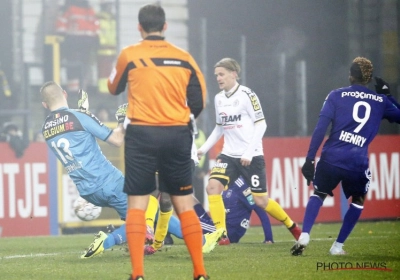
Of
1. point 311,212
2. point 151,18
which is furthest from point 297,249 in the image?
point 151,18

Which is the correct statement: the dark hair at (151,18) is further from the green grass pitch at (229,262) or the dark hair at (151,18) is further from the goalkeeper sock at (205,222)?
the goalkeeper sock at (205,222)

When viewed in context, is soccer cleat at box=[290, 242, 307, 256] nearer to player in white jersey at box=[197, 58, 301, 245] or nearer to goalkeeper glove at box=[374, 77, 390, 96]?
player in white jersey at box=[197, 58, 301, 245]

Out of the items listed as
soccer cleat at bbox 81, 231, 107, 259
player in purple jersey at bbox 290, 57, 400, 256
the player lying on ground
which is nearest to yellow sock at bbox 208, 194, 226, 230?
the player lying on ground

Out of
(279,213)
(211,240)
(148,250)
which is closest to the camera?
(211,240)

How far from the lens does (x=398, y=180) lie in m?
17.0

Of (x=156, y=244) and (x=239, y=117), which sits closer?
(x=156, y=244)

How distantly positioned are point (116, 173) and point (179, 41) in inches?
385

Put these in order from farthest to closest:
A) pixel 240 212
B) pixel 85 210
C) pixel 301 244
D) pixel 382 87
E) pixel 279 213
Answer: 1. pixel 240 212
2. pixel 279 213
3. pixel 85 210
4. pixel 382 87
5. pixel 301 244

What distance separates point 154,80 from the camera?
698cm

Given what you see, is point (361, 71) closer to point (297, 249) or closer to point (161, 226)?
point (297, 249)

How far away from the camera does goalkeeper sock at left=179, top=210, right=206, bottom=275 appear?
23.0 feet

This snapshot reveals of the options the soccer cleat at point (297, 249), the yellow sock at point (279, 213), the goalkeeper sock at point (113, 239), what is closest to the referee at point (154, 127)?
the goalkeeper sock at point (113, 239)

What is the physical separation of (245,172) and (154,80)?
4251 mm

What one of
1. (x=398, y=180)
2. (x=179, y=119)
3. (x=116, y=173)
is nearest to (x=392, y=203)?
(x=398, y=180)
